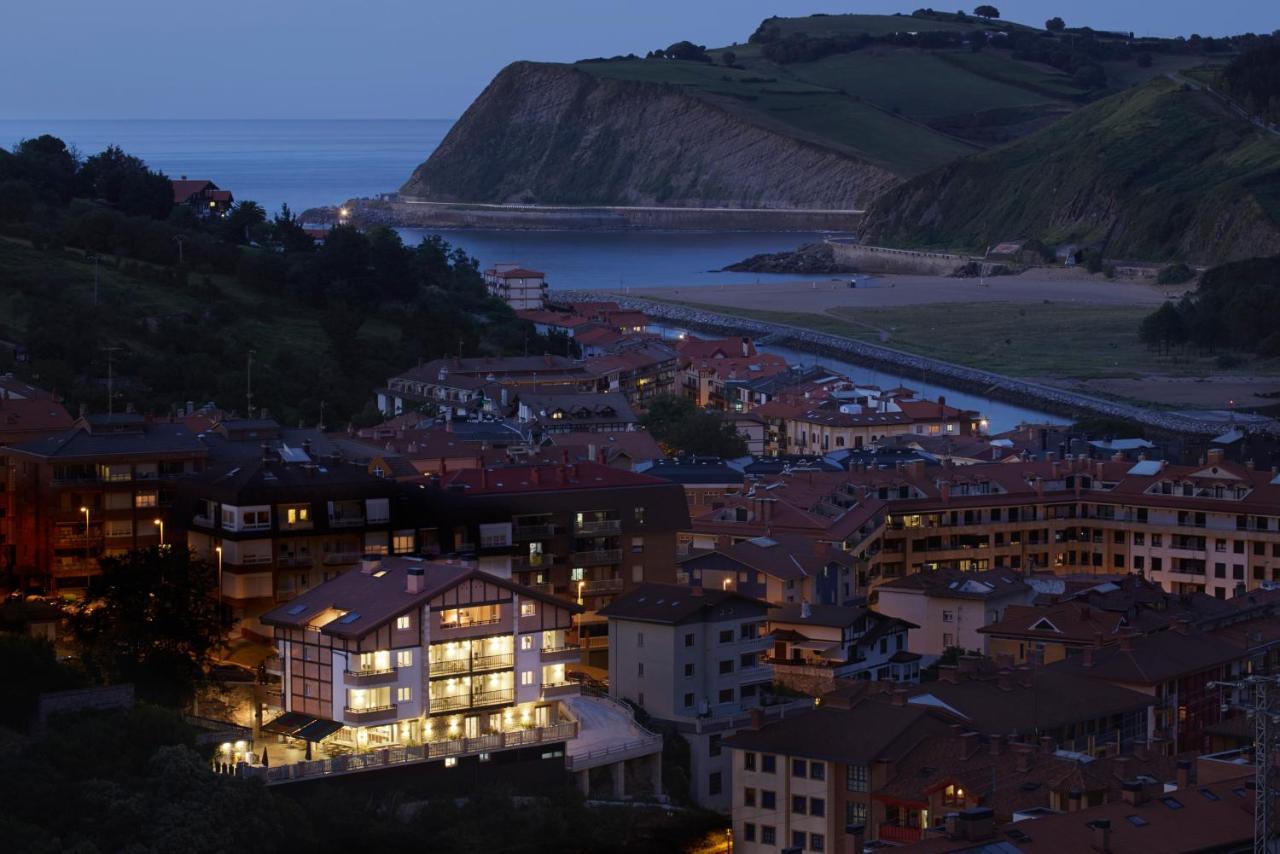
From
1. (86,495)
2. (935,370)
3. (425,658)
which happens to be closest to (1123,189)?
(935,370)

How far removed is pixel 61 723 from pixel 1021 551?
13487 millimetres

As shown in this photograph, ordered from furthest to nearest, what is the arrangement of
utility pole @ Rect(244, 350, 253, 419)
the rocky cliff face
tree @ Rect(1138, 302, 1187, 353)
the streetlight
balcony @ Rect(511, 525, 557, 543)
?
the rocky cliff face < tree @ Rect(1138, 302, 1187, 353) < utility pole @ Rect(244, 350, 253, 419) < balcony @ Rect(511, 525, 557, 543) < the streetlight

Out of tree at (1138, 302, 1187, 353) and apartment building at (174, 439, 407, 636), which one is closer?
apartment building at (174, 439, 407, 636)

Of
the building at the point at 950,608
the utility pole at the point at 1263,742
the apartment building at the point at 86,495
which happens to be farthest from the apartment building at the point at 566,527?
the utility pole at the point at 1263,742

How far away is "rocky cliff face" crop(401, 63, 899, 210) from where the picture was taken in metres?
A: 142

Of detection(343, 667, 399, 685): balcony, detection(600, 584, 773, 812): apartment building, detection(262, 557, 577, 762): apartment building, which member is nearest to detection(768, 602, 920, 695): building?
detection(600, 584, 773, 812): apartment building

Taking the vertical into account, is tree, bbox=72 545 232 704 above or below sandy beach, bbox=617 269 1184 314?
above

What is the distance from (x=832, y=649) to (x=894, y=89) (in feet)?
451

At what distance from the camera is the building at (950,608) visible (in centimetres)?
2389

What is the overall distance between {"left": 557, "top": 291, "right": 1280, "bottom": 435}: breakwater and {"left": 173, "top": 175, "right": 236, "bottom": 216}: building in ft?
45.0

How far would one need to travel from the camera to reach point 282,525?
21594mm

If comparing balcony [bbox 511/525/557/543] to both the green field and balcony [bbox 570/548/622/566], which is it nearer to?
balcony [bbox 570/548/622/566]

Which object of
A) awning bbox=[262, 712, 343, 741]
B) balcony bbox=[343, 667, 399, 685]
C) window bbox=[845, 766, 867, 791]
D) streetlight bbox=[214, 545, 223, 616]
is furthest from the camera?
streetlight bbox=[214, 545, 223, 616]

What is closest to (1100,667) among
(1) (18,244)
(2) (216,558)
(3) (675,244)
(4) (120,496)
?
(2) (216,558)
